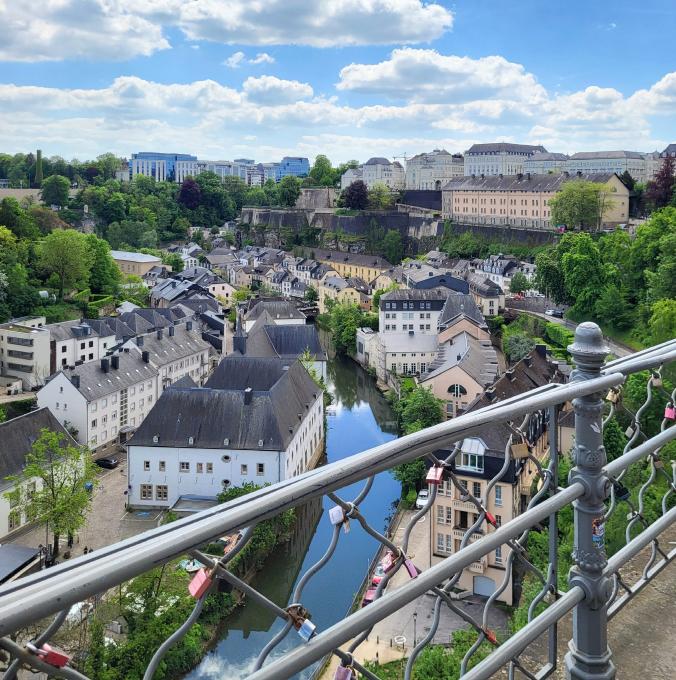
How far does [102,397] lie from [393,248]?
31.5 m

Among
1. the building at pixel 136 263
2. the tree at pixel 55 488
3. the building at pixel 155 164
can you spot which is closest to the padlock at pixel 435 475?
the tree at pixel 55 488

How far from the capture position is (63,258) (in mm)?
29844

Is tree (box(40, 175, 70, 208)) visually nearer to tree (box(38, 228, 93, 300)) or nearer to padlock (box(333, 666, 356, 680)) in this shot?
tree (box(38, 228, 93, 300))

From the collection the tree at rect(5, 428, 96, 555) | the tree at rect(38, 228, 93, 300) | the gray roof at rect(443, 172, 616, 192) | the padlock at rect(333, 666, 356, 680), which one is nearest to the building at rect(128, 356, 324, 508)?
the tree at rect(5, 428, 96, 555)

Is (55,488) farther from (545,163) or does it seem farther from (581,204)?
(545,163)

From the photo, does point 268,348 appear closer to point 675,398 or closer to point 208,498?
point 208,498

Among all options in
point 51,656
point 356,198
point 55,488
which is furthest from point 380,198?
point 51,656

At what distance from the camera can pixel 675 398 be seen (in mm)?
2346

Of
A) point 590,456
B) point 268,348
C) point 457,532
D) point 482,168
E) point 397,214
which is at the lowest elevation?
point 268,348

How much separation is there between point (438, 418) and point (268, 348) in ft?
22.3

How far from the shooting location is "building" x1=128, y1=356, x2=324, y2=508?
46.1 ft

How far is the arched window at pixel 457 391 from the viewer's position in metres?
18.1

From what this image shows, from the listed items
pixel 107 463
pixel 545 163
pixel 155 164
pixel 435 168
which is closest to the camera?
pixel 107 463

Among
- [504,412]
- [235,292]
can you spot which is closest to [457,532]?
[504,412]
